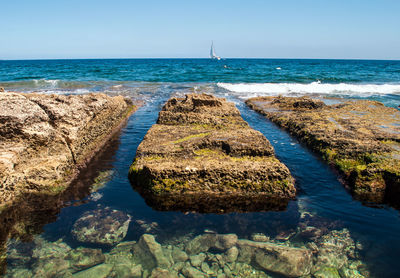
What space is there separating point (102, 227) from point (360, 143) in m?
5.52

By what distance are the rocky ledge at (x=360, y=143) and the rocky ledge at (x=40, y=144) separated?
17.6 feet

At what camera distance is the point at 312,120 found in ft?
28.5

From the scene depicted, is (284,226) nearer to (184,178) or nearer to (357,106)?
(184,178)

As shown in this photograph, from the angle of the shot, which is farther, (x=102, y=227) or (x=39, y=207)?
(x=39, y=207)

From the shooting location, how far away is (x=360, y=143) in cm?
608

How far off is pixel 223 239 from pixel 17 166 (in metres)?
3.51

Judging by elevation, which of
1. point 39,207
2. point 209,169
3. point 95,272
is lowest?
point 95,272

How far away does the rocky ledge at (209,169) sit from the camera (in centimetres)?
452

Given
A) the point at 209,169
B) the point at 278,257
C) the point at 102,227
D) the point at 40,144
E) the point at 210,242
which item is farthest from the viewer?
the point at 40,144

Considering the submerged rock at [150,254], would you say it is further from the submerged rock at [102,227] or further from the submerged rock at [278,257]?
the submerged rock at [278,257]

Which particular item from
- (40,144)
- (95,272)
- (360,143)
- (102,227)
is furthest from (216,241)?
(360,143)

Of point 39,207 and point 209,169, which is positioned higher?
point 209,169

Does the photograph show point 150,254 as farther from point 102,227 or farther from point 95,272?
point 102,227

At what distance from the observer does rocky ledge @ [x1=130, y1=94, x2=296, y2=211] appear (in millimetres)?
4520
